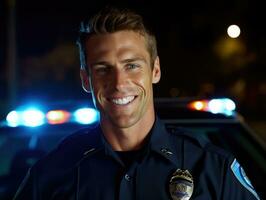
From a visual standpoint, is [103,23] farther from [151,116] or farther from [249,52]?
[249,52]

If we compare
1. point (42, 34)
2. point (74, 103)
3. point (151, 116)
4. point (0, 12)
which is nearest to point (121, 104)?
point (151, 116)

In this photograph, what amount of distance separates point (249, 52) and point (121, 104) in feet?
71.6

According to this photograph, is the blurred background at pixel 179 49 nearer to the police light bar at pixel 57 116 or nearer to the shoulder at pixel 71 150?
the police light bar at pixel 57 116

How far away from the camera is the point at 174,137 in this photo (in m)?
2.28

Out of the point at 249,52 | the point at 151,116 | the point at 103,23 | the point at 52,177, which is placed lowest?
the point at 52,177

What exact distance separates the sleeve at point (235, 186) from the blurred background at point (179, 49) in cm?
1971

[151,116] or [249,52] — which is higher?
[249,52]

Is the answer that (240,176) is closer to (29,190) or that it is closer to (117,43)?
(117,43)

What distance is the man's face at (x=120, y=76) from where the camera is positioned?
84.1 inches

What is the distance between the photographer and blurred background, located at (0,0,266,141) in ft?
74.2

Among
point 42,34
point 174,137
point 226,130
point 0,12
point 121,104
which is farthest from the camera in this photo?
point 42,34

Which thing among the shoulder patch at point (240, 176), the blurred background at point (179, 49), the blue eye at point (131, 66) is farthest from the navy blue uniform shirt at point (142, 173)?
the blurred background at point (179, 49)

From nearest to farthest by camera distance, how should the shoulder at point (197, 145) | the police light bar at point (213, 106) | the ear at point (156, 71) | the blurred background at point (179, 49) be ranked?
1. the shoulder at point (197, 145)
2. the ear at point (156, 71)
3. the police light bar at point (213, 106)
4. the blurred background at point (179, 49)

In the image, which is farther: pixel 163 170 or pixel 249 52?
pixel 249 52
